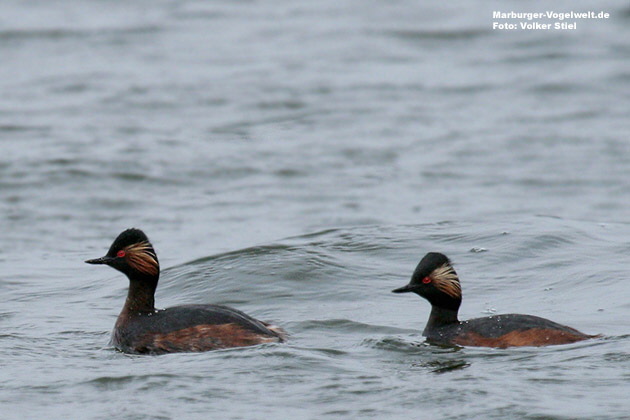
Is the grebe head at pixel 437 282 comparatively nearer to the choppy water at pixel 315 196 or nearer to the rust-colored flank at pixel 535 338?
the choppy water at pixel 315 196

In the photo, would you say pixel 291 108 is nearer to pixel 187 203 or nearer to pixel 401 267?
pixel 187 203

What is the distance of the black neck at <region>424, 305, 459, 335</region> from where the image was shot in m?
10.5

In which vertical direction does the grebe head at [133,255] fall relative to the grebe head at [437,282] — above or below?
above

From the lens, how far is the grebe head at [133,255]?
10.9 m

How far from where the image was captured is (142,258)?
10922mm

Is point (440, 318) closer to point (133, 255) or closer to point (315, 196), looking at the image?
point (133, 255)

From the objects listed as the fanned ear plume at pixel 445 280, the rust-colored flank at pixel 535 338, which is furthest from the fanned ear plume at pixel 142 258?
the rust-colored flank at pixel 535 338

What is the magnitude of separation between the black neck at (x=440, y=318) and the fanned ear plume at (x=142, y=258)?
2.34 meters

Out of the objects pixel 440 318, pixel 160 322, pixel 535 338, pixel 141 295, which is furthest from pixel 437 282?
pixel 141 295

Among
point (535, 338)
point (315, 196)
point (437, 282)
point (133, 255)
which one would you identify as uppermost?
point (133, 255)

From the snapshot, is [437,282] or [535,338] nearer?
[535,338]

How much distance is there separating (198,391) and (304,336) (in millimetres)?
1925

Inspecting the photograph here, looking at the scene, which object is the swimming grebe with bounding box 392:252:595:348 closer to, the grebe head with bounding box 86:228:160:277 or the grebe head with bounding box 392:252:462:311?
the grebe head with bounding box 392:252:462:311

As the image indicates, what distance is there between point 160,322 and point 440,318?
7.38 ft
